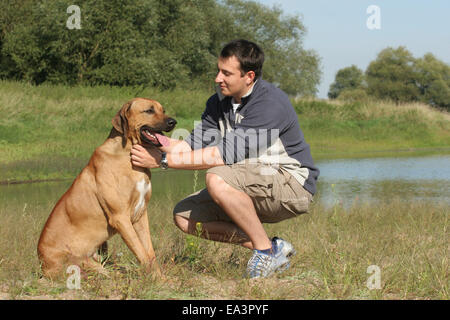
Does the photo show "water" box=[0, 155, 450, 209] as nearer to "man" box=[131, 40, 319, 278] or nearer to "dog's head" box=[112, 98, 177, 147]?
"man" box=[131, 40, 319, 278]

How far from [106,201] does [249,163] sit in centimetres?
111

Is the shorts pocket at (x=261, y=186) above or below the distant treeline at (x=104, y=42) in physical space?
below

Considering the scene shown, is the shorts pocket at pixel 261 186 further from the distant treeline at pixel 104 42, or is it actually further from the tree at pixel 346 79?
the tree at pixel 346 79

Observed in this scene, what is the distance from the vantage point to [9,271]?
3795 mm

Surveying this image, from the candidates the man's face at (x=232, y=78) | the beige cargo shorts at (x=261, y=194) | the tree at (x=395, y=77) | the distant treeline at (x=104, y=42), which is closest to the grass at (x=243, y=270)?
the beige cargo shorts at (x=261, y=194)

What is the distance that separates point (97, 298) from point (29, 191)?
7856 millimetres

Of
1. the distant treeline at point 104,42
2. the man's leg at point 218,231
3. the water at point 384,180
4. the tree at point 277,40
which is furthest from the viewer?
the tree at point 277,40

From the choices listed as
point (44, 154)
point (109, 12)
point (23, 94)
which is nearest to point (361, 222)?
point (44, 154)

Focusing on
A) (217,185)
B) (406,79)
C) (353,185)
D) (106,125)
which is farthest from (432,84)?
(217,185)

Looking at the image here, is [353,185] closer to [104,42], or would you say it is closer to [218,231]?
[218,231]

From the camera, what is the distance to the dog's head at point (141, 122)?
4020 mm

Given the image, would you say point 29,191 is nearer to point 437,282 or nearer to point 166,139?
point 166,139

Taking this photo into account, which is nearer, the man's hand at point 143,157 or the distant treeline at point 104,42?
→ the man's hand at point 143,157

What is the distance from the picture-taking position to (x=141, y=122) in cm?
405
